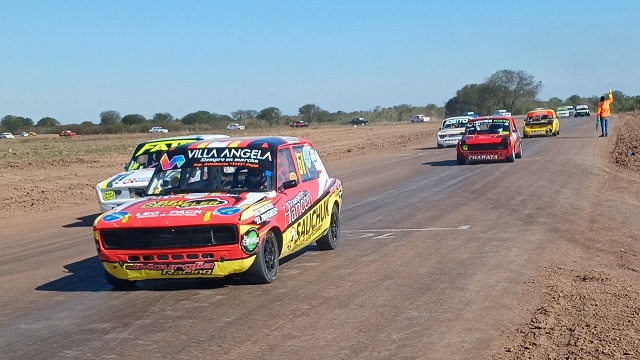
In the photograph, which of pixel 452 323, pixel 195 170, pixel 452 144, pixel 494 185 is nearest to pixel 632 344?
pixel 452 323

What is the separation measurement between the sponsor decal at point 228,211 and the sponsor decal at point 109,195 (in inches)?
260

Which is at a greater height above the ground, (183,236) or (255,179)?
(255,179)

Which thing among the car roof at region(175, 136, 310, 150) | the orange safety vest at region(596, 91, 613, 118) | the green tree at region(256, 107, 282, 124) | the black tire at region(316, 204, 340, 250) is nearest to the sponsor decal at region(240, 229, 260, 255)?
the car roof at region(175, 136, 310, 150)

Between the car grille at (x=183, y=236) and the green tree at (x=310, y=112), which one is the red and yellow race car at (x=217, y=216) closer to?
the car grille at (x=183, y=236)

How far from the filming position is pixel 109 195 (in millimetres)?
15133

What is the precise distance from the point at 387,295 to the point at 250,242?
4.60 ft

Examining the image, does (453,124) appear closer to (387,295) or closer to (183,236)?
(387,295)

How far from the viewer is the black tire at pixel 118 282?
9.27 m

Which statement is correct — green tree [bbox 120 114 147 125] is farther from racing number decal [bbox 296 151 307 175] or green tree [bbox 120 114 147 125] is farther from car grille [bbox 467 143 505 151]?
racing number decal [bbox 296 151 307 175]

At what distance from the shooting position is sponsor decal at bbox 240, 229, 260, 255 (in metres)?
8.80

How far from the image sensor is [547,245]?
1178cm

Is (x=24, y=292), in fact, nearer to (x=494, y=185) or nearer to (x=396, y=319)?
(x=396, y=319)

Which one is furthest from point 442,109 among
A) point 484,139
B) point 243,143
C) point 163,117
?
point 243,143

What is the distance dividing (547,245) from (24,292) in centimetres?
637
